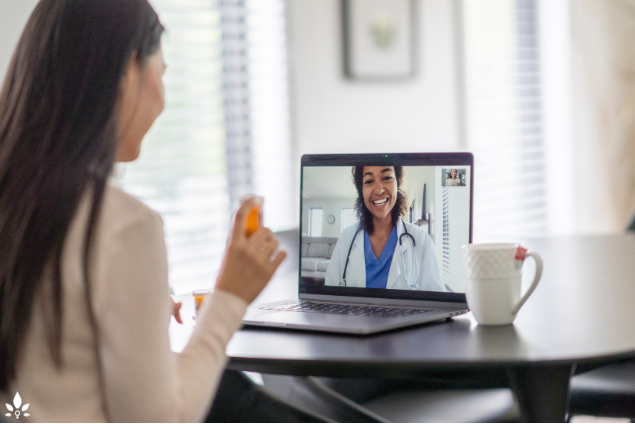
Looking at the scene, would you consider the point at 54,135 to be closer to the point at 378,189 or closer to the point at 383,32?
the point at 378,189

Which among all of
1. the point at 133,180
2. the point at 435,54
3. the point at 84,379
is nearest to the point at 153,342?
the point at 84,379

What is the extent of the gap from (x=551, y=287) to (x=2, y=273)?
0.96 meters

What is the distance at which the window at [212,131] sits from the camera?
8.78 feet

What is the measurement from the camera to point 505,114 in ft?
13.7

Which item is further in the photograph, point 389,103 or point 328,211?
point 389,103

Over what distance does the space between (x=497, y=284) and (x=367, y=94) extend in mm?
2366

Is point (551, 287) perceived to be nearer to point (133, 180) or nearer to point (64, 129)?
point (64, 129)

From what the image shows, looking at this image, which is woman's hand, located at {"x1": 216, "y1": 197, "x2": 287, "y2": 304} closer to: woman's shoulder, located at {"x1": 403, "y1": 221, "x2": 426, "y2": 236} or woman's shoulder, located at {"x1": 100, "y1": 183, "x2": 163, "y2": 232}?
woman's shoulder, located at {"x1": 100, "y1": 183, "x2": 163, "y2": 232}

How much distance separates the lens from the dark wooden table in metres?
0.84

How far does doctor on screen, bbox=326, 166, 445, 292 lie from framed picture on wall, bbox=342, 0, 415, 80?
204 centimetres

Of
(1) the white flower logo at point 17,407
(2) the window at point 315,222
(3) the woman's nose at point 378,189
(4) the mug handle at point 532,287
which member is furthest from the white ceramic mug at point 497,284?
(1) the white flower logo at point 17,407

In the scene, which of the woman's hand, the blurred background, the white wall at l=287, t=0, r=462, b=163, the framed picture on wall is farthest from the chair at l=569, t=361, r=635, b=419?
the framed picture on wall

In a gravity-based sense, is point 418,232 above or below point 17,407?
above

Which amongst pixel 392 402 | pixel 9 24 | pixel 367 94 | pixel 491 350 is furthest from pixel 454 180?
pixel 367 94
